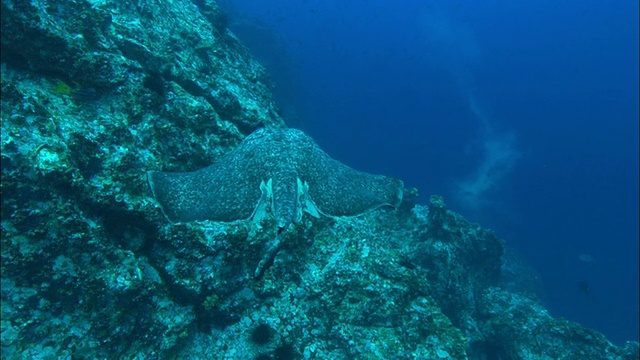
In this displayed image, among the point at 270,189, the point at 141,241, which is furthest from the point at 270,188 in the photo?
the point at 141,241

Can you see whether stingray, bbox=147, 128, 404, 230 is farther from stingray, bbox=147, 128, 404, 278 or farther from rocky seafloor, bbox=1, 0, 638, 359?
rocky seafloor, bbox=1, 0, 638, 359

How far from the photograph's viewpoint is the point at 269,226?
19.9 ft

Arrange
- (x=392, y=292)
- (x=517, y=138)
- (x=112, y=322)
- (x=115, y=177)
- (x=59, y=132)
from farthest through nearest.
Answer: (x=517, y=138) < (x=392, y=292) < (x=115, y=177) < (x=59, y=132) < (x=112, y=322)

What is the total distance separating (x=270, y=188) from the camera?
537 cm

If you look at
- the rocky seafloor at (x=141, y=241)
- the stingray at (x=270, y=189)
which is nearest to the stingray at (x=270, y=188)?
the stingray at (x=270, y=189)

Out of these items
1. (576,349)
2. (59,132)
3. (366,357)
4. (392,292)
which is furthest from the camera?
(576,349)

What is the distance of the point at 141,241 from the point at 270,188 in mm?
2207

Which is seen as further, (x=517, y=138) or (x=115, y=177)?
(x=517, y=138)

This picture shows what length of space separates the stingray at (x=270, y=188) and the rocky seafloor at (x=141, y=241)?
0.43 meters

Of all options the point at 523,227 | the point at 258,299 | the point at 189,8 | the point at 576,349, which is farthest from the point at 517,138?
the point at 258,299

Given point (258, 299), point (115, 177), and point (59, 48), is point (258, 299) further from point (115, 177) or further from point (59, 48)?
point (59, 48)

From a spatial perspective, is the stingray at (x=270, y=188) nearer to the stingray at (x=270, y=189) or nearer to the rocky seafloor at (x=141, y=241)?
the stingray at (x=270, y=189)

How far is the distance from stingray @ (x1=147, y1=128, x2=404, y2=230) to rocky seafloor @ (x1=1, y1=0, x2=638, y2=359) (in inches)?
17.1

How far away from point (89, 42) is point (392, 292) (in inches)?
303
